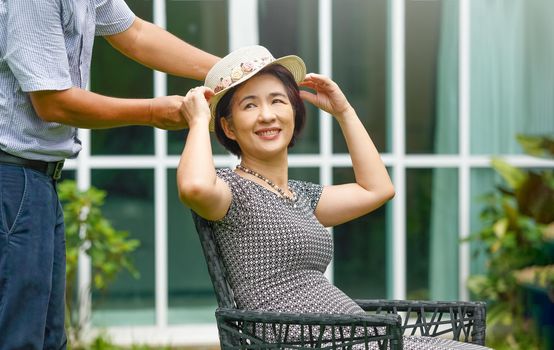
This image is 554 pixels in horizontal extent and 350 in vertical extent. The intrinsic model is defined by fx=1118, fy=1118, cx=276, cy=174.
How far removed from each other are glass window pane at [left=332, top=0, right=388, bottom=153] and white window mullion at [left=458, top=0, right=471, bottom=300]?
1.25 feet

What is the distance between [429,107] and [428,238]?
0.66 metres

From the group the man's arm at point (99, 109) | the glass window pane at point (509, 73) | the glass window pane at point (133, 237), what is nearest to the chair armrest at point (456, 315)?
the man's arm at point (99, 109)

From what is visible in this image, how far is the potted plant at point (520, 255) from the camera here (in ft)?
16.6

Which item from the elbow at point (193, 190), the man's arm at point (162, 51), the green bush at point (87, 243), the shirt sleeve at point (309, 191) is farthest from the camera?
the green bush at point (87, 243)

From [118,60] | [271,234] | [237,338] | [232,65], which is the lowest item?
[237,338]

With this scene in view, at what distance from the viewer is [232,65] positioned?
2.92 metres

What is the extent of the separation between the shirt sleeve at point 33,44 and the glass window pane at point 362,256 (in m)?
2.95

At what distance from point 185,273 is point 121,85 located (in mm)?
963

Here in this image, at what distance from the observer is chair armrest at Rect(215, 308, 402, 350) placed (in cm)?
257

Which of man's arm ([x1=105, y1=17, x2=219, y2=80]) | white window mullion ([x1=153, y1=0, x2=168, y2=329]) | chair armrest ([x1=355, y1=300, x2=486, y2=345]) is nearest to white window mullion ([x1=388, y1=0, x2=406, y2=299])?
white window mullion ([x1=153, y1=0, x2=168, y2=329])

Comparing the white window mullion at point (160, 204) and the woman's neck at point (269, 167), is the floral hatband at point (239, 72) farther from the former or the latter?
the white window mullion at point (160, 204)

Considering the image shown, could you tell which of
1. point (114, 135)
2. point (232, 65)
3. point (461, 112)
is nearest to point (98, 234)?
point (114, 135)

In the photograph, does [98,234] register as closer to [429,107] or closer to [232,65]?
[429,107]

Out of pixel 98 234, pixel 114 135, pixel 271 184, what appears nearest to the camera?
pixel 271 184
